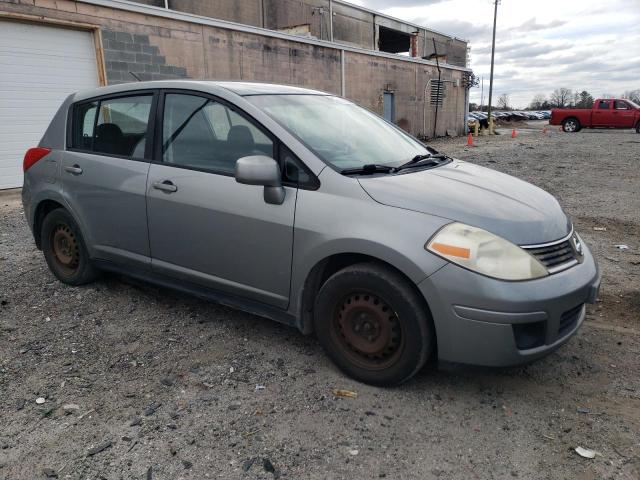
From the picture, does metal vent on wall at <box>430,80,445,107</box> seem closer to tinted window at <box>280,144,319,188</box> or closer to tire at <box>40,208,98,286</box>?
tire at <box>40,208,98,286</box>

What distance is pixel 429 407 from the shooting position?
2689 mm

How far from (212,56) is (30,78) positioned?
492 cm

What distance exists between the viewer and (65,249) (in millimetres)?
4379

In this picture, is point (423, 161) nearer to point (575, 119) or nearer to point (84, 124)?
point (84, 124)

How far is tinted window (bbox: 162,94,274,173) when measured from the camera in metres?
3.19

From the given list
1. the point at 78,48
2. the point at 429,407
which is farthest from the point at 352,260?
the point at 78,48

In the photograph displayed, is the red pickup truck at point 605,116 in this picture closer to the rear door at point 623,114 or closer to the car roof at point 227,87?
the rear door at point 623,114

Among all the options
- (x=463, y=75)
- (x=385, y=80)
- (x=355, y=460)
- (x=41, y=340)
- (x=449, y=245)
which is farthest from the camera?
(x=463, y=75)

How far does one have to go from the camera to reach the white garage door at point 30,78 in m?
10.1

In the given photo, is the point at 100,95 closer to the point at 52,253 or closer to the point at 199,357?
the point at 52,253

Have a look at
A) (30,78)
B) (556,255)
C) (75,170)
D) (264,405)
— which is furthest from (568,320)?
(30,78)

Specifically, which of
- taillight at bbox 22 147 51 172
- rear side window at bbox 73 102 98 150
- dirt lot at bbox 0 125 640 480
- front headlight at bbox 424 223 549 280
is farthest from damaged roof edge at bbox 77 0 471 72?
front headlight at bbox 424 223 549 280

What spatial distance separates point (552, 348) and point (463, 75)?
30044 mm

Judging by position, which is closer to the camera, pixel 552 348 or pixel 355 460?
pixel 355 460
